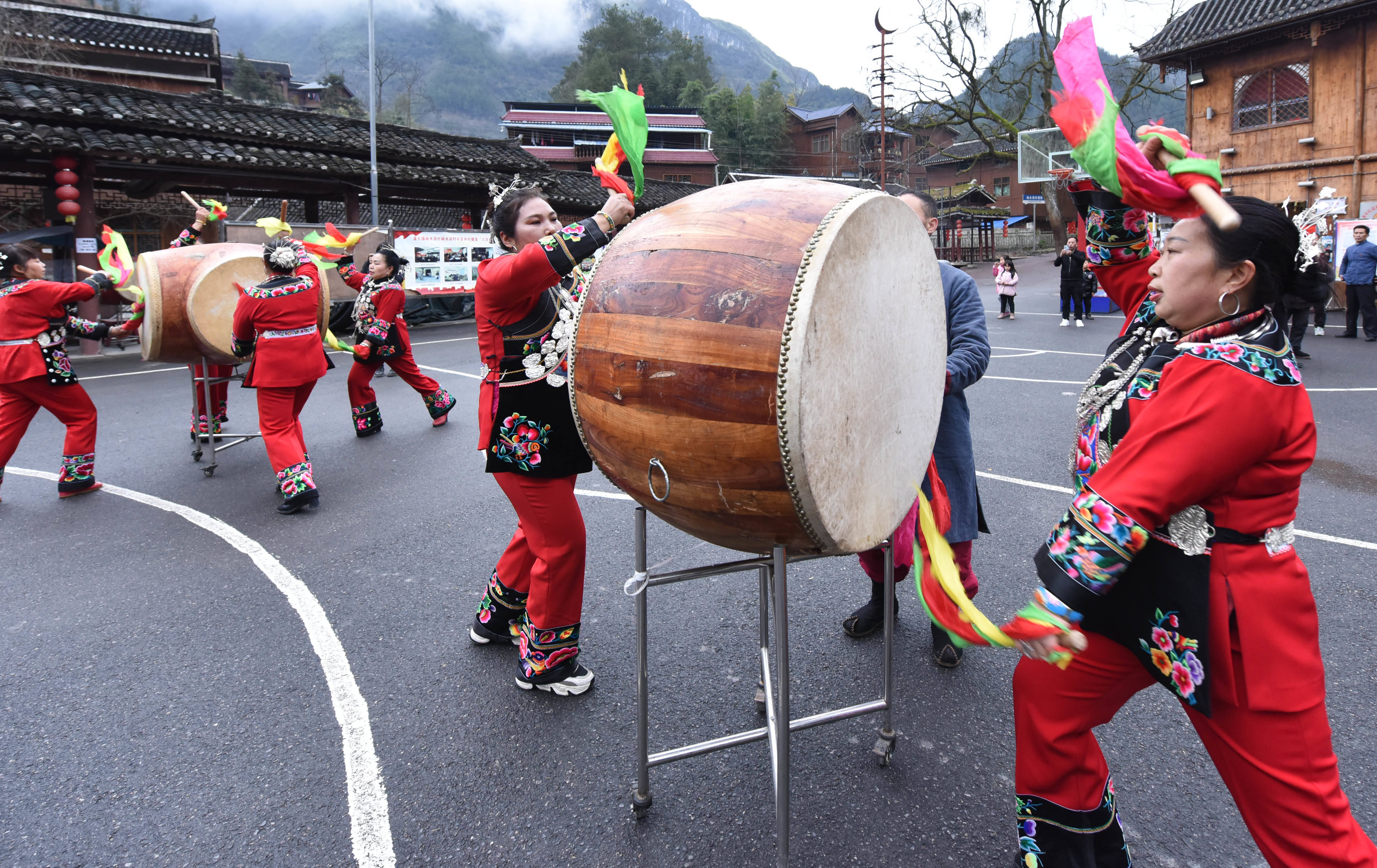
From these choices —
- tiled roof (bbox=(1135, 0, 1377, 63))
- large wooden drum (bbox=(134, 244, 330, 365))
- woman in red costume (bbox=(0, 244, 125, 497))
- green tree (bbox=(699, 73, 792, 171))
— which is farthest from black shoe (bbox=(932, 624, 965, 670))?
green tree (bbox=(699, 73, 792, 171))

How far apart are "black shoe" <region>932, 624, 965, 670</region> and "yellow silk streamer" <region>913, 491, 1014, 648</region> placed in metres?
1.48

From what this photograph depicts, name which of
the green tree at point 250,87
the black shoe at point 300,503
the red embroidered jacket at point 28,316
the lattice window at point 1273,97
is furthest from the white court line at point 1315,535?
the green tree at point 250,87

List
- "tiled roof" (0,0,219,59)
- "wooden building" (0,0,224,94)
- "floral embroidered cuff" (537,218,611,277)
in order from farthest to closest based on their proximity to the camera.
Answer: "tiled roof" (0,0,219,59), "wooden building" (0,0,224,94), "floral embroidered cuff" (537,218,611,277)

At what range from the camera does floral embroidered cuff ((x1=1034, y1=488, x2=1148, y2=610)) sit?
1.38 meters

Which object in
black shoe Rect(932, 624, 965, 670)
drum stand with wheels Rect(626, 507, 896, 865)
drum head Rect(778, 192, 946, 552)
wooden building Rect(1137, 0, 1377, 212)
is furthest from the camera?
wooden building Rect(1137, 0, 1377, 212)

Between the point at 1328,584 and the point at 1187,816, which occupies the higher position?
the point at 1328,584

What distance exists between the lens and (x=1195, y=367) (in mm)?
1416

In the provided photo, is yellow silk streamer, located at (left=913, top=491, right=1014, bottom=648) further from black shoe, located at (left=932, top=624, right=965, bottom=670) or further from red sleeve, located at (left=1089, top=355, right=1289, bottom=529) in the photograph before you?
black shoe, located at (left=932, top=624, right=965, bottom=670)

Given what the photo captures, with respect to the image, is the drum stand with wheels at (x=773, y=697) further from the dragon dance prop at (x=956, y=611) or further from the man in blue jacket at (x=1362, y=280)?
the man in blue jacket at (x=1362, y=280)

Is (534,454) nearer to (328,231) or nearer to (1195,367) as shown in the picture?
(1195,367)

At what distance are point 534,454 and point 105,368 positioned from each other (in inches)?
468

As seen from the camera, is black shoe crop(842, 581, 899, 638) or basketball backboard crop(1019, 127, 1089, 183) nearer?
black shoe crop(842, 581, 899, 638)

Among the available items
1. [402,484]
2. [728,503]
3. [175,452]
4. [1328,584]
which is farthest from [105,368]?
[1328,584]

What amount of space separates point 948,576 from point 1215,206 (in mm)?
783
